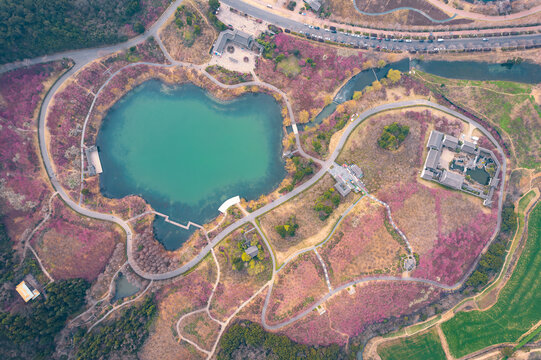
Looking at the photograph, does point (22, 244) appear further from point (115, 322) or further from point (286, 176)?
point (286, 176)

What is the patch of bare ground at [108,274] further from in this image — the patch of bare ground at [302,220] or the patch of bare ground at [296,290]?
the patch of bare ground at [296,290]

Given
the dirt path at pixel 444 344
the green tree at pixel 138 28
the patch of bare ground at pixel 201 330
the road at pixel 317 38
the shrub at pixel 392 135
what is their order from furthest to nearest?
the road at pixel 317 38 → the green tree at pixel 138 28 → the dirt path at pixel 444 344 → the shrub at pixel 392 135 → the patch of bare ground at pixel 201 330

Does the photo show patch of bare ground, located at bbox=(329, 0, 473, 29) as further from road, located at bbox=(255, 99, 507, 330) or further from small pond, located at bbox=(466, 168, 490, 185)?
small pond, located at bbox=(466, 168, 490, 185)

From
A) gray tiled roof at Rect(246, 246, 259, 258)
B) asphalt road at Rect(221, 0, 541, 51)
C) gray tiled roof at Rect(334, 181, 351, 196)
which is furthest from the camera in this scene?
asphalt road at Rect(221, 0, 541, 51)

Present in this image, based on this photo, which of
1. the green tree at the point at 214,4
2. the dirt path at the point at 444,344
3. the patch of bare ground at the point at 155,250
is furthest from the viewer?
the green tree at the point at 214,4

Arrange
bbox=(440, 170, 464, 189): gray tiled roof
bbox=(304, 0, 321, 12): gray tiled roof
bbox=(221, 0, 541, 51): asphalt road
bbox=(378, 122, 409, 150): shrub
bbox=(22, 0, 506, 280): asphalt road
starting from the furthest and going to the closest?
1. bbox=(221, 0, 541, 51): asphalt road
2. bbox=(304, 0, 321, 12): gray tiled roof
3. bbox=(22, 0, 506, 280): asphalt road
4. bbox=(378, 122, 409, 150): shrub
5. bbox=(440, 170, 464, 189): gray tiled roof

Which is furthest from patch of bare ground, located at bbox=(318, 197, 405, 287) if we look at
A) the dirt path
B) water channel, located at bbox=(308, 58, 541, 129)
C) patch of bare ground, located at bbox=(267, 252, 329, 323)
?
water channel, located at bbox=(308, 58, 541, 129)

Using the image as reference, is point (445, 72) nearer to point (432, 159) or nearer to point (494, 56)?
point (494, 56)

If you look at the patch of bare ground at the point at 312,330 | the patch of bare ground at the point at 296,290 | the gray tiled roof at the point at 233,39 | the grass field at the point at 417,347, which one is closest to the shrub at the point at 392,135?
the patch of bare ground at the point at 296,290
